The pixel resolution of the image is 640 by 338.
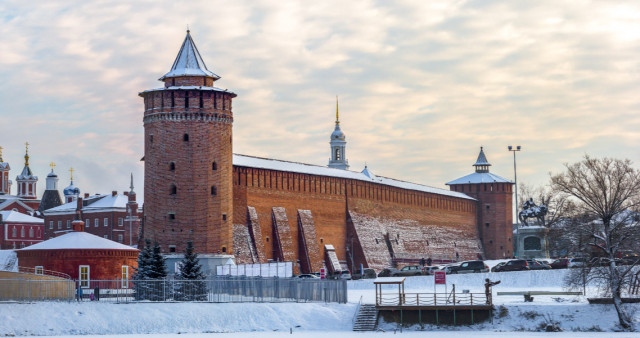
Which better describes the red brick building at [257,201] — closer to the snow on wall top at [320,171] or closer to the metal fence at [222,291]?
the snow on wall top at [320,171]

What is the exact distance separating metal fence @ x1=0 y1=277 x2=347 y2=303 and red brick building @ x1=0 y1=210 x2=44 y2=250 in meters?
64.4

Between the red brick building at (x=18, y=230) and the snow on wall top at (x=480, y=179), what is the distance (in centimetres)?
4541

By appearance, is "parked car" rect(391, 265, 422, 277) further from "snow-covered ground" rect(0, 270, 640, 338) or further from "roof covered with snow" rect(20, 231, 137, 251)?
"roof covered with snow" rect(20, 231, 137, 251)

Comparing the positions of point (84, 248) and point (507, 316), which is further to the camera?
point (84, 248)

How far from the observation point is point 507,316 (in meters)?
46.7

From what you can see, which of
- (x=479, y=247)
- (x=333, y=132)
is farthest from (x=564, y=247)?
(x=333, y=132)

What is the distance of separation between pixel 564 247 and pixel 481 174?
59702 mm

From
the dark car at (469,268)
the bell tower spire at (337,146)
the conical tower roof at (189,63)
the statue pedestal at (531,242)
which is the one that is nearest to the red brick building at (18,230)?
the bell tower spire at (337,146)

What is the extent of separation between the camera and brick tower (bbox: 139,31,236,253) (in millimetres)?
60875

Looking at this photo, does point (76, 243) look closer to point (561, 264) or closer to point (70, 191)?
point (561, 264)

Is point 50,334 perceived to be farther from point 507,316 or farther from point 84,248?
point 507,316

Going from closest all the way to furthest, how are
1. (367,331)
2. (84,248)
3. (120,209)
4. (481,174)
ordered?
(367,331) < (84,248) < (120,209) < (481,174)

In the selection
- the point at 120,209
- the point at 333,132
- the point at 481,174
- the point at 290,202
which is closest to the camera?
the point at 290,202

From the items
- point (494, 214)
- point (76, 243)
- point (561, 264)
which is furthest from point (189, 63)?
point (494, 214)
